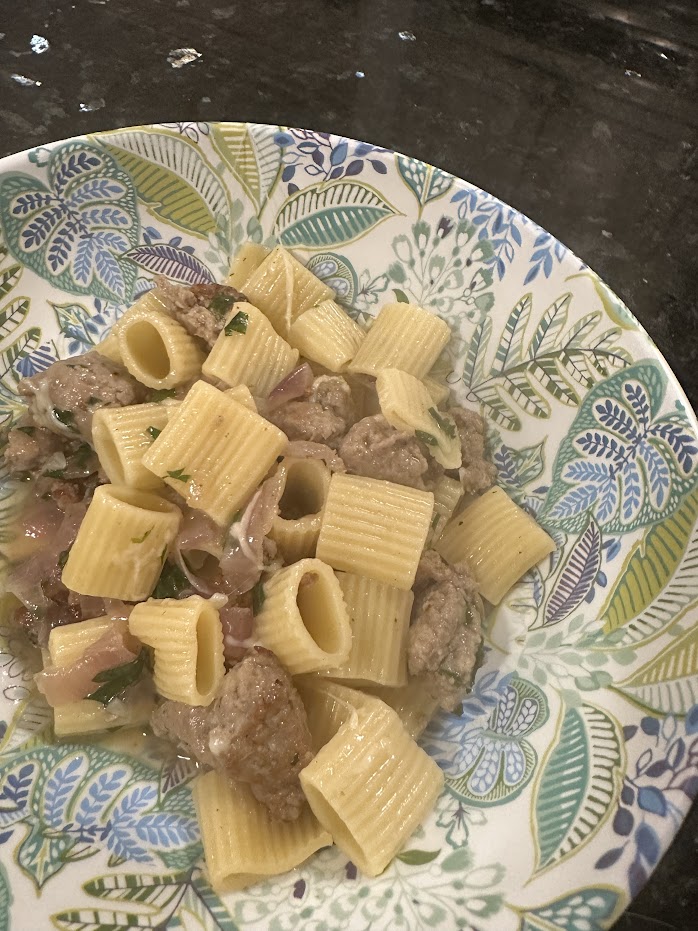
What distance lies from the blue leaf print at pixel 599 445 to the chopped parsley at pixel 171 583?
1.22m

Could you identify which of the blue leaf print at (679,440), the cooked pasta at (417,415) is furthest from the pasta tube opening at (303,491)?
the blue leaf print at (679,440)

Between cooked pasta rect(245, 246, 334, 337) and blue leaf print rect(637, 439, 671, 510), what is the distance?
1224 millimetres

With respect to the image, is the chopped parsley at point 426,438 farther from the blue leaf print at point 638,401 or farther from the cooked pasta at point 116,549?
the cooked pasta at point 116,549

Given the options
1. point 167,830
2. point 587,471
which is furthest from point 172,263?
point 167,830

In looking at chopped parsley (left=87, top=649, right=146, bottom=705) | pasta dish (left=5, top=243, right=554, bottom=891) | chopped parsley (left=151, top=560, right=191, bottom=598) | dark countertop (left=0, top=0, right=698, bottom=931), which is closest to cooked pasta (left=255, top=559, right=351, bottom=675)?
pasta dish (left=5, top=243, right=554, bottom=891)

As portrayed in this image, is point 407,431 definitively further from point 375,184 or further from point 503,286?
point 375,184

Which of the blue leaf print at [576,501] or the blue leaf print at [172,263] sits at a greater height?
the blue leaf print at [576,501]

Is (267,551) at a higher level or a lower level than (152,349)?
lower

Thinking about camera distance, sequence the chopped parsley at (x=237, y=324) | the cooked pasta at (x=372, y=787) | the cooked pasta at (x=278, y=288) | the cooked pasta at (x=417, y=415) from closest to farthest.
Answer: the cooked pasta at (x=372, y=787) → the cooked pasta at (x=417, y=415) → the chopped parsley at (x=237, y=324) → the cooked pasta at (x=278, y=288)

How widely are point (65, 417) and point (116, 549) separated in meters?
0.56

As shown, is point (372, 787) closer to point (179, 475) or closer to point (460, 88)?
point (179, 475)

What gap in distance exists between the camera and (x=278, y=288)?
2414mm

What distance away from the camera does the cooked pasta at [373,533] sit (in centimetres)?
195

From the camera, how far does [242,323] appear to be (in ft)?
7.36
